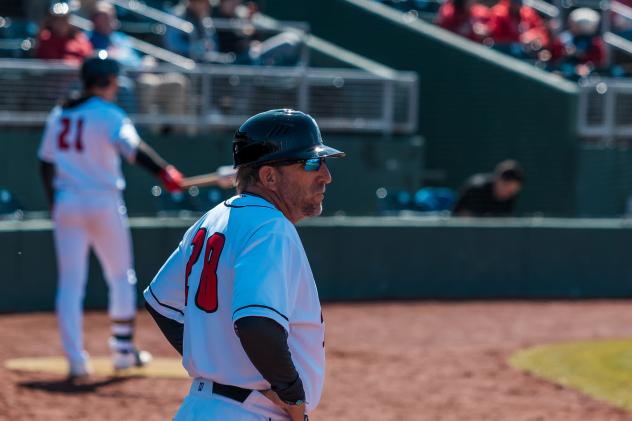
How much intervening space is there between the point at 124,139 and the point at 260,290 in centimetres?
442

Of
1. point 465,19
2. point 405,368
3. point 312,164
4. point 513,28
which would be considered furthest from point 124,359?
point 513,28

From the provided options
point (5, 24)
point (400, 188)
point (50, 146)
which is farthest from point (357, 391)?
point (5, 24)

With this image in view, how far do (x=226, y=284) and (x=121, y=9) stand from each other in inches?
462

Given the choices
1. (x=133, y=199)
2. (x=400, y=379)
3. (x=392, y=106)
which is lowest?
(x=400, y=379)

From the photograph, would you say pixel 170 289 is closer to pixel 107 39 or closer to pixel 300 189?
pixel 300 189

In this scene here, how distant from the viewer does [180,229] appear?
35.7ft

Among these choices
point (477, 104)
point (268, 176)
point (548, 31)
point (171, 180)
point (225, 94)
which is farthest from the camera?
point (548, 31)

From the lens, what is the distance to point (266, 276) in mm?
2826

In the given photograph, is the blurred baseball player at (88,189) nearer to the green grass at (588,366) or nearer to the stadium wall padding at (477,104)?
the green grass at (588,366)

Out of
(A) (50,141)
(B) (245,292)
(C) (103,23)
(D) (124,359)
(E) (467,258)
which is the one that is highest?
(C) (103,23)

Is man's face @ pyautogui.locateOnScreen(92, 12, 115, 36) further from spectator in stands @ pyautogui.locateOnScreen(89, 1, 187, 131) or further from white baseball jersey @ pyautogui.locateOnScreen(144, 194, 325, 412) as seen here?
white baseball jersey @ pyautogui.locateOnScreen(144, 194, 325, 412)

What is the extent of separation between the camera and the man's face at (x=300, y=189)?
3039 millimetres

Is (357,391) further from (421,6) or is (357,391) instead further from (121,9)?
(421,6)

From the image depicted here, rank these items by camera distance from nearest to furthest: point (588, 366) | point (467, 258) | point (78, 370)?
point (78, 370), point (588, 366), point (467, 258)
